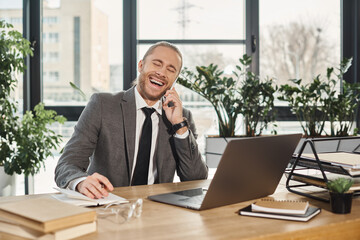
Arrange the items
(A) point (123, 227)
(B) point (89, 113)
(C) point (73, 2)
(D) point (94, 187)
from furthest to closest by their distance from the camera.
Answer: (C) point (73, 2) → (B) point (89, 113) → (D) point (94, 187) → (A) point (123, 227)

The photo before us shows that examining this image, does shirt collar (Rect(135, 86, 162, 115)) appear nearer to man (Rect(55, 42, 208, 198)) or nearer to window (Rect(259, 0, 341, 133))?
man (Rect(55, 42, 208, 198))

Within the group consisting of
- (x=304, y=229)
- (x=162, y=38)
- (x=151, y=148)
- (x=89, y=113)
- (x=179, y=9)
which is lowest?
(x=304, y=229)

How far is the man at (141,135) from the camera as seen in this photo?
2053 mm

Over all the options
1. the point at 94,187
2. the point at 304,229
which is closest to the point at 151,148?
the point at 94,187

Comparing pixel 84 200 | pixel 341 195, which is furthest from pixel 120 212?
pixel 341 195

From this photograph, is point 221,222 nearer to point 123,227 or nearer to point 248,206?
point 248,206

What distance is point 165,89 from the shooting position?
2.20 metres

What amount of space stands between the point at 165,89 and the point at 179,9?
2.27 metres

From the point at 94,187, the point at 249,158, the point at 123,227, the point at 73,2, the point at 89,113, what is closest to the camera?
the point at 123,227

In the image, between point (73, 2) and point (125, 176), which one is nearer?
point (125, 176)

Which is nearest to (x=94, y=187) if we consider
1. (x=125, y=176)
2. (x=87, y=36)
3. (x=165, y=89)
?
(x=125, y=176)

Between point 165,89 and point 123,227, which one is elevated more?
point 165,89

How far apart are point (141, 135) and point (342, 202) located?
1072mm

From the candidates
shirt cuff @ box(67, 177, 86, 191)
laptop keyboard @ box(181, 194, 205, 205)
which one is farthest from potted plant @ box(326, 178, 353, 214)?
shirt cuff @ box(67, 177, 86, 191)
